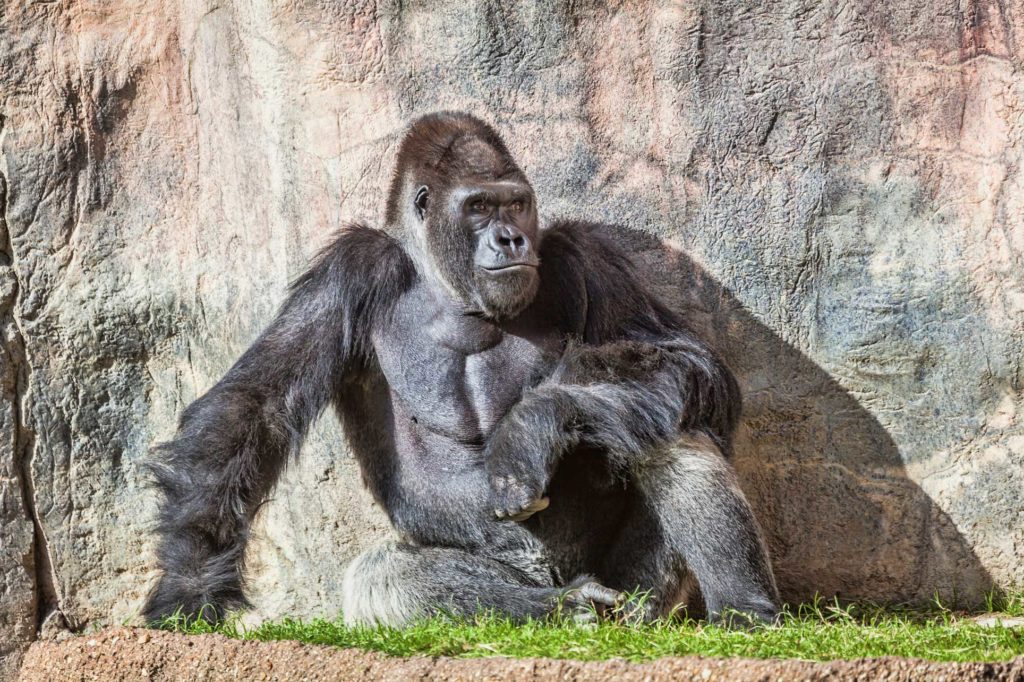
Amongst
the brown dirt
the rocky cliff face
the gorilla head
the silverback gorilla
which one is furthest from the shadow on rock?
the brown dirt

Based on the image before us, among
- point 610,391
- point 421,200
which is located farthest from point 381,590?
point 421,200

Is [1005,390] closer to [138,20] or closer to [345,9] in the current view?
[345,9]

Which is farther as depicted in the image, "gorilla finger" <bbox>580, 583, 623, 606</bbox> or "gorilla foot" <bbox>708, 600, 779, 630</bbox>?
"gorilla finger" <bbox>580, 583, 623, 606</bbox>

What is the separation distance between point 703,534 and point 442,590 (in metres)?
0.90

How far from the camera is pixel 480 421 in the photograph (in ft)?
14.9

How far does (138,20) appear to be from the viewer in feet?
17.5

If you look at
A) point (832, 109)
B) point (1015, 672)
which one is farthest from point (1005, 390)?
point (1015, 672)

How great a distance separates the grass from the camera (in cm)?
336

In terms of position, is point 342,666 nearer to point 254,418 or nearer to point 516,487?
point 516,487

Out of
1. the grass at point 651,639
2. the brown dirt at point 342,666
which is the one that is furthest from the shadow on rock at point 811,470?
the brown dirt at point 342,666

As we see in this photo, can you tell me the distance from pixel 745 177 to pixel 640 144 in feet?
1.43

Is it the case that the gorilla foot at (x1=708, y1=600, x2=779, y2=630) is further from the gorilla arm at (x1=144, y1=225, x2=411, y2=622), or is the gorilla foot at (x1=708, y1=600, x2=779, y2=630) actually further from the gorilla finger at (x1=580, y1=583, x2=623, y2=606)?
the gorilla arm at (x1=144, y1=225, x2=411, y2=622)

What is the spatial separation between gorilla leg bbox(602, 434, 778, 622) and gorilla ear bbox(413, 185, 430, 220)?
3.99 feet

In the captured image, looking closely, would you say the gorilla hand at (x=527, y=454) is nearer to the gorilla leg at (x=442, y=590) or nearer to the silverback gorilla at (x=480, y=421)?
the silverback gorilla at (x=480, y=421)
